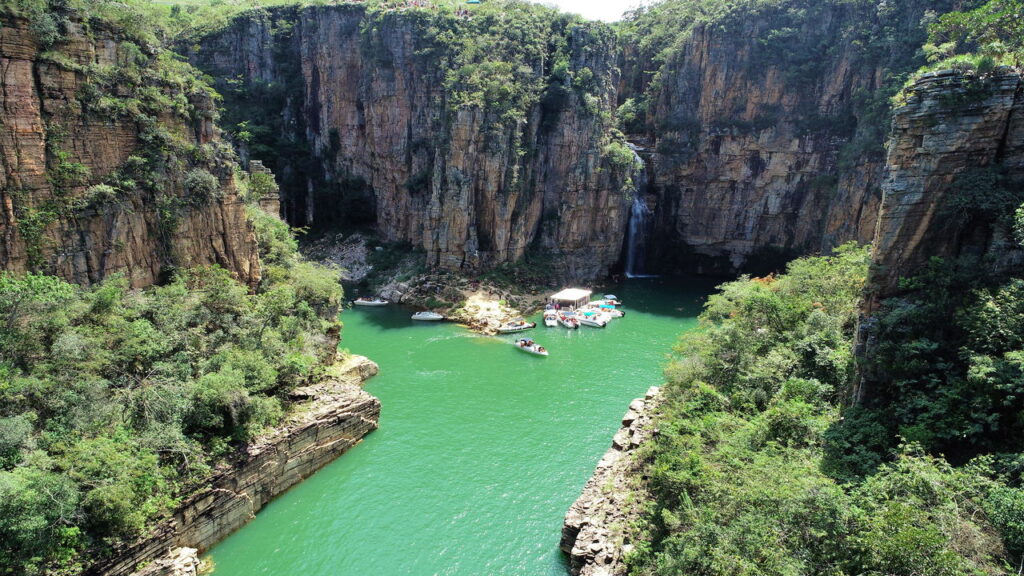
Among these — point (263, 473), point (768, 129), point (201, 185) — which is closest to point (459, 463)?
point (263, 473)

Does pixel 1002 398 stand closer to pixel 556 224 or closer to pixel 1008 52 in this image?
pixel 1008 52

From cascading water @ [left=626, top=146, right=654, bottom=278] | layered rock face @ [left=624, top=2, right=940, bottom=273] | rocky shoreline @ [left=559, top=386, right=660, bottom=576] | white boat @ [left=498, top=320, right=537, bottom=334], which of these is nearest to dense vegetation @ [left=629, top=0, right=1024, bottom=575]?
rocky shoreline @ [left=559, top=386, right=660, bottom=576]

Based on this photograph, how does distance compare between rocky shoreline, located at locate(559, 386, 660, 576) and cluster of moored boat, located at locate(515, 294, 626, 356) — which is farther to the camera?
cluster of moored boat, located at locate(515, 294, 626, 356)

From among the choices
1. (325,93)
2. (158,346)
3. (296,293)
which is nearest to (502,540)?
(158,346)

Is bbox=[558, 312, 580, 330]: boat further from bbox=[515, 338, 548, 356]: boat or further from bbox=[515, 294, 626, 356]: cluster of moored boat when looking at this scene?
bbox=[515, 338, 548, 356]: boat

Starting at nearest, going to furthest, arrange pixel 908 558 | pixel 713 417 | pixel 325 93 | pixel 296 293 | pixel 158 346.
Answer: pixel 908 558
pixel 713 417
pixel 158 346
pixel 296 293
pixel 325 93

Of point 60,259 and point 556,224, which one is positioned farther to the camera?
point 556,224
